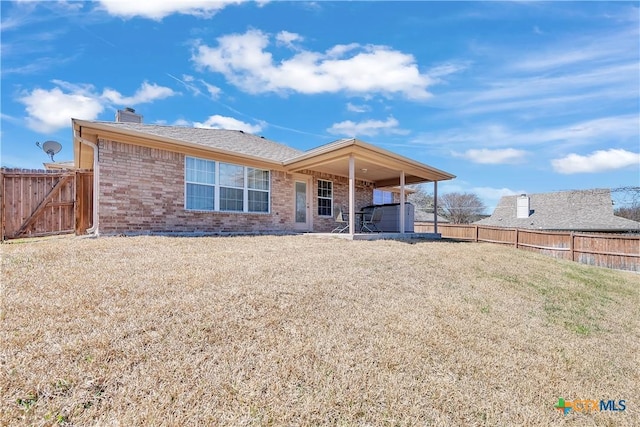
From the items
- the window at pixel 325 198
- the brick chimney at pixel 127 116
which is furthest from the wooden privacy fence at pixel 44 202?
the window at pixel 325 198

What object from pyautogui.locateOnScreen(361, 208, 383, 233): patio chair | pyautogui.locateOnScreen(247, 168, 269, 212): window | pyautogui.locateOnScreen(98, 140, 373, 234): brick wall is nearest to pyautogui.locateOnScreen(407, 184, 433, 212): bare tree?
pyautogui.locateOnScreen(361, 208, 383, 233): patio chair

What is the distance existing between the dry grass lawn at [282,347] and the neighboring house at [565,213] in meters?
21.0

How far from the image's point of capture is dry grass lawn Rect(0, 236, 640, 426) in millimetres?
2160

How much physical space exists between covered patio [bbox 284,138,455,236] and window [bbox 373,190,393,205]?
181cm

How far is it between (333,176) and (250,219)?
15.6ft

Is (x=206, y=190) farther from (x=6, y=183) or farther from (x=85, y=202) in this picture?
(x=6, y=183)

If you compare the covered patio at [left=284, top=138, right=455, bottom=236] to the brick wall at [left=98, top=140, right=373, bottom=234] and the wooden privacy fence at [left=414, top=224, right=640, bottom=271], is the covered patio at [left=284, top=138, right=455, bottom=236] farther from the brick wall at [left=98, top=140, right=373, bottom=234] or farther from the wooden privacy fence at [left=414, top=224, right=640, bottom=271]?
the wooden privacy fence at [left=414, top=224, right=640, bottom=271]

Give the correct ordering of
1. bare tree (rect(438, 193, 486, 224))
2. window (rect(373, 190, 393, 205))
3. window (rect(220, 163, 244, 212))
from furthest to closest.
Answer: bare tree (rect(438, 193, 486, 224)) → window (rect(373, 190, 393, 205)) → window (rect(220, 163, 244, 212))

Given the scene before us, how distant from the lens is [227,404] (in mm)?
2141

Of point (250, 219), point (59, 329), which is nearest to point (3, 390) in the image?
point (59, 329)

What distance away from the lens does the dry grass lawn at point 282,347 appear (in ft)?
7.09

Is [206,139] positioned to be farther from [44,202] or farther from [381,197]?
[381,197]

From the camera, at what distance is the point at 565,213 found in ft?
75.6

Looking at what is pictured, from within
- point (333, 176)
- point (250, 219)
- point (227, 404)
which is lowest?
point (227, 404)
